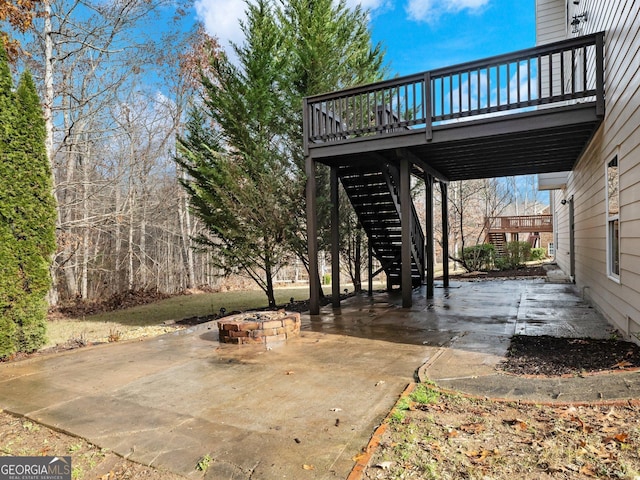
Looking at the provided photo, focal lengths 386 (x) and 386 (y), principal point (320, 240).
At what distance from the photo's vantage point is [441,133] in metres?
5.70

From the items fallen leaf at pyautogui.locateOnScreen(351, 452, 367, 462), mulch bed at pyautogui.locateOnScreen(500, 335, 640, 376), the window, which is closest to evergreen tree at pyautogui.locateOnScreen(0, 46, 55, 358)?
fallen leaf at pyautogui.locateOnScreen(351, 452, 367, 462)

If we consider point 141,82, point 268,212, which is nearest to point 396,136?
point 268,212

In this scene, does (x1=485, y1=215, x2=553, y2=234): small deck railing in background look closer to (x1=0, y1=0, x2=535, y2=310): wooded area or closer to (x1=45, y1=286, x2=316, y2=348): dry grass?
(x1=0, y1=0, x2=535, y2=310): wooded area

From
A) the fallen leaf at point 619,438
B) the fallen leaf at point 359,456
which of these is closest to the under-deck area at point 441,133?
the fallen leaf at point 619,438

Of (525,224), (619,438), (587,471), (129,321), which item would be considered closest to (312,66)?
(129,321)

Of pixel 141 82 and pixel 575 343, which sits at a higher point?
pixel 141 82

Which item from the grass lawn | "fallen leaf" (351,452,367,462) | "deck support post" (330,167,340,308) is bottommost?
the grass lawn

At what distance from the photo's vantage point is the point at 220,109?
297 inches

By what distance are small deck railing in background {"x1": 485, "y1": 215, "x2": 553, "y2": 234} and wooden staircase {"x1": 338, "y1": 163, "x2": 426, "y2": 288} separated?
13730 mm

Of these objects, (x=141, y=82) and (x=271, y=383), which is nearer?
(x=271, y=383)

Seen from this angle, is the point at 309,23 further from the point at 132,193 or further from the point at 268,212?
the point at 132,193

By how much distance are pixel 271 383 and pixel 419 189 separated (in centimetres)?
866

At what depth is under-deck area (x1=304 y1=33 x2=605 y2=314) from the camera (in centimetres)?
501

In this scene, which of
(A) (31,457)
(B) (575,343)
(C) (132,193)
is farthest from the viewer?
(C) (132,193)
